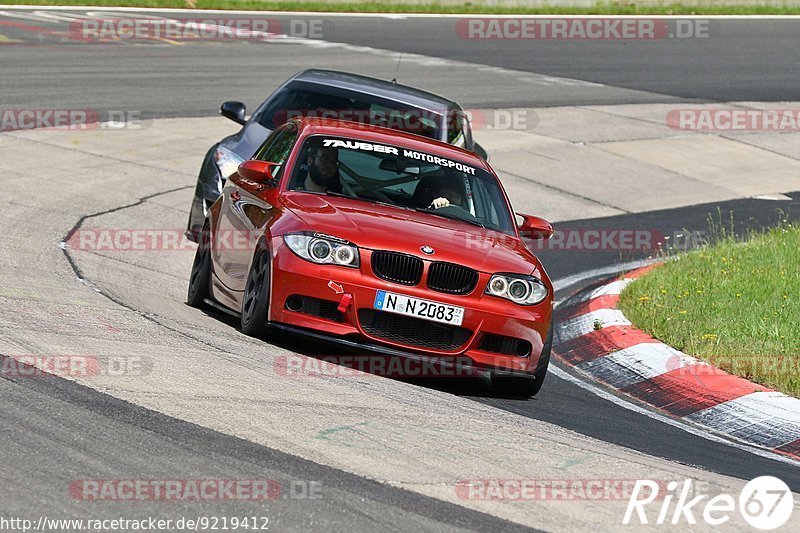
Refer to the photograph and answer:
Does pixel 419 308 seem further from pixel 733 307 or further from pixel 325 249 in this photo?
pixel 733 307

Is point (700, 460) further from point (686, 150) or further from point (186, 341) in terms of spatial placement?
point (686, 150)

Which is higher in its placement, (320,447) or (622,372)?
(320,447)

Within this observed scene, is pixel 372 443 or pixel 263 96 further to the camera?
pixel 263 96

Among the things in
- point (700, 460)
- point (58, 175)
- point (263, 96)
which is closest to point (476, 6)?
point (263, 96)

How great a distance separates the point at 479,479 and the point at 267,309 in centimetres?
276

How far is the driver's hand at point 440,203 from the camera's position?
30.0 feet

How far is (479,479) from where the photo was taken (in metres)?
5.60

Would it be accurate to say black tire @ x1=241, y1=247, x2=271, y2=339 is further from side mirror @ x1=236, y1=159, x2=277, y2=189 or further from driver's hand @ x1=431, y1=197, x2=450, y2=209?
driver's hand @ x1=431, y1=197, x2=450, y2=209

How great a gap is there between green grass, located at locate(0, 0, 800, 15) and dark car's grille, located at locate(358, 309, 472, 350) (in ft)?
77.4

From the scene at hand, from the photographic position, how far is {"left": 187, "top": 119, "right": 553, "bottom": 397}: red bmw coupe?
26.0 ft

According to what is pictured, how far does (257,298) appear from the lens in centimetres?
825

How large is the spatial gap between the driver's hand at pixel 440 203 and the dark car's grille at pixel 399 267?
120cm

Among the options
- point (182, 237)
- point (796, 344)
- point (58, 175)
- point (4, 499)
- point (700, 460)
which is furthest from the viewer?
point (58, 175)

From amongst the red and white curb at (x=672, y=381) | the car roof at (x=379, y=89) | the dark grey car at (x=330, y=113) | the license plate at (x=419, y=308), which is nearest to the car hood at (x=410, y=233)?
the license plate at (x=419, y=308)
